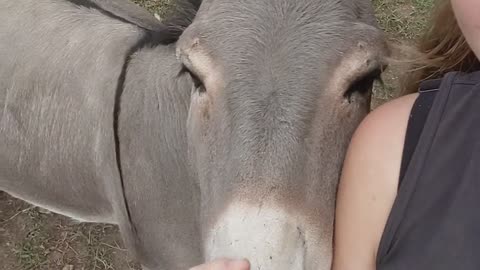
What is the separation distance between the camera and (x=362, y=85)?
1.71 m

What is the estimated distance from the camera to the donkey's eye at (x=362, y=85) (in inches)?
65.5

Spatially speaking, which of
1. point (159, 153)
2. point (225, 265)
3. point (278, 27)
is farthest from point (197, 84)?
point (225, 265)

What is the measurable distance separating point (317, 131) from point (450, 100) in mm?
374

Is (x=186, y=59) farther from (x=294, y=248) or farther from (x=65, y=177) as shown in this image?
(x=65, y=177)

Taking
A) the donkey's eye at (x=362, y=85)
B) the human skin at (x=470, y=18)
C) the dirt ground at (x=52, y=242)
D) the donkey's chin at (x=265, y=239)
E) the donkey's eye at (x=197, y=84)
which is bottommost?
the dirt ground at (x=52, y=242)

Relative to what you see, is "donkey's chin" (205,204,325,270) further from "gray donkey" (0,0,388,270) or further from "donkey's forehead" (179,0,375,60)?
"donkey's forehead" (179,0,375,60)

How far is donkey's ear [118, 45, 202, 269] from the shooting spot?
218cm

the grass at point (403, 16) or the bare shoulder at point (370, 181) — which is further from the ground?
the bare shoulder at point (370, 181)

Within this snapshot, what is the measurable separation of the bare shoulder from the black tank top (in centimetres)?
3

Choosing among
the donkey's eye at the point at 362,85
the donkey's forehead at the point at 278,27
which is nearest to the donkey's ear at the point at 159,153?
the donkey's forehead at the point at 278,27

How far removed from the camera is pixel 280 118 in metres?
1.57

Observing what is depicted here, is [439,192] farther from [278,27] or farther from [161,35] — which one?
[161,35]

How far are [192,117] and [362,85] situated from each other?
45 cm

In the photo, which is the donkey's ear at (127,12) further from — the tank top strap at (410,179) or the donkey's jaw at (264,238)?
the tank top strap at (410,179)
